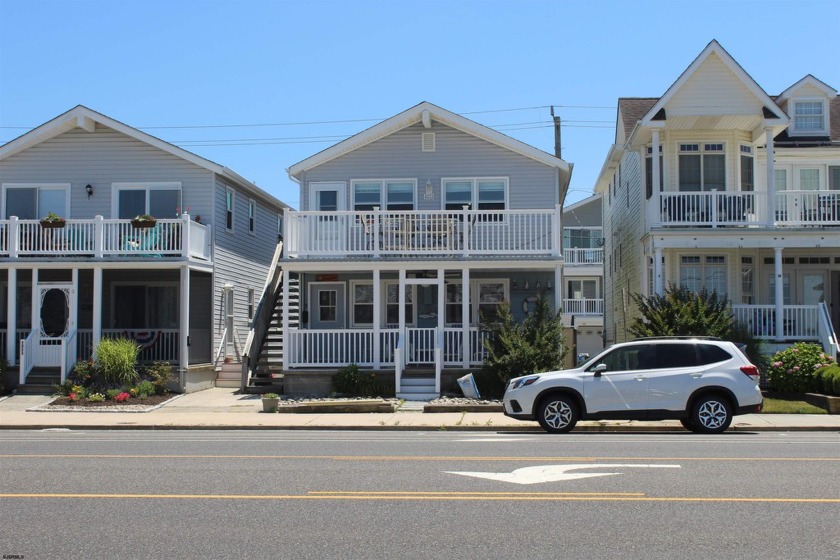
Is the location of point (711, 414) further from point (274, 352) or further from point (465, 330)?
point (274, 352)

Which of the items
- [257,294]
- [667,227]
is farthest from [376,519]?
[257,294]

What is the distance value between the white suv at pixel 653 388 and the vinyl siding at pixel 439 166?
1042 centimetres

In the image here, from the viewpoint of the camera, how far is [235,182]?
28219 mm

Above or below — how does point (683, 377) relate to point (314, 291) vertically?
below

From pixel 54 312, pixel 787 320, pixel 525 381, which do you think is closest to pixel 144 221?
pixel 54 312

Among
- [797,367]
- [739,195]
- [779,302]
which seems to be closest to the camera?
[797,367]

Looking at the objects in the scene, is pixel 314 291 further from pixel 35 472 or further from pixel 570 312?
pixel 570 312

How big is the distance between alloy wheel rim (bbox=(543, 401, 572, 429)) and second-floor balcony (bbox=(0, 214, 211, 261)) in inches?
486

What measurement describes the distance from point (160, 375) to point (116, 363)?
117 cm

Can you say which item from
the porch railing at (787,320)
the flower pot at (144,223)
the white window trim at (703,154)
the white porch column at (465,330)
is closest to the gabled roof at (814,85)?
the white window trim at (703,154)

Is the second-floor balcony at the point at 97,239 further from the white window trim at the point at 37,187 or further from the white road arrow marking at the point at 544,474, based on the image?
the white road arrow marking at the point at 544,474

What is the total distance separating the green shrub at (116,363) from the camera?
75.4 feet

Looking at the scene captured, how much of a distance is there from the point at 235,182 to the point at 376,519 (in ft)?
71.1

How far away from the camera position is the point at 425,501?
28.3ft
